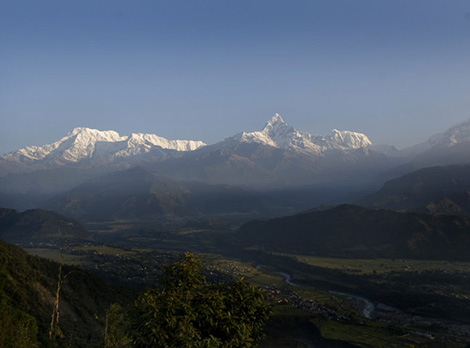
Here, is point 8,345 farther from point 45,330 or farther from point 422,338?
point 422,338

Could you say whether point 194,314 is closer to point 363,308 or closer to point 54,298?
point 54,298

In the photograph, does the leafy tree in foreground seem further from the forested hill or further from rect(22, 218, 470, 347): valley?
rect(22, 218, 470, 347): valley

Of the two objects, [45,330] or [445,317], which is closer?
[45,330]

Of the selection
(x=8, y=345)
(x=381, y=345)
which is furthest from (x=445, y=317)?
(x=8, y=345)

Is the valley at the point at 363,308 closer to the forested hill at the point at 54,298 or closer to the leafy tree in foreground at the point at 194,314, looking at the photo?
the forested hill at the point at 54,298

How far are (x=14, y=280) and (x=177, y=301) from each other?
80454 millimetres

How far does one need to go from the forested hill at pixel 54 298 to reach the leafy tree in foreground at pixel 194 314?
149ft

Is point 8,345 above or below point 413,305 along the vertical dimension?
above

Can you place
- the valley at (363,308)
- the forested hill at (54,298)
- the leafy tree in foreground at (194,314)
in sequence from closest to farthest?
the leafy tree in foreground at (194,314) < the forested hill at (54,298) < the valley at (363,308)

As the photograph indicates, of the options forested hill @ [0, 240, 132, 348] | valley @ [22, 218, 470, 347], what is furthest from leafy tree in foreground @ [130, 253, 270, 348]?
valley @ [22, 218, 470, 347]

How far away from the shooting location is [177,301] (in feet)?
84.7

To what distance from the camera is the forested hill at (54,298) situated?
76938 millimetres

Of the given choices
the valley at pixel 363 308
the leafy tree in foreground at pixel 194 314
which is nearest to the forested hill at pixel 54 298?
the valley at pixel 363 308

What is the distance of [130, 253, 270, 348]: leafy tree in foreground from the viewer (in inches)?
985
